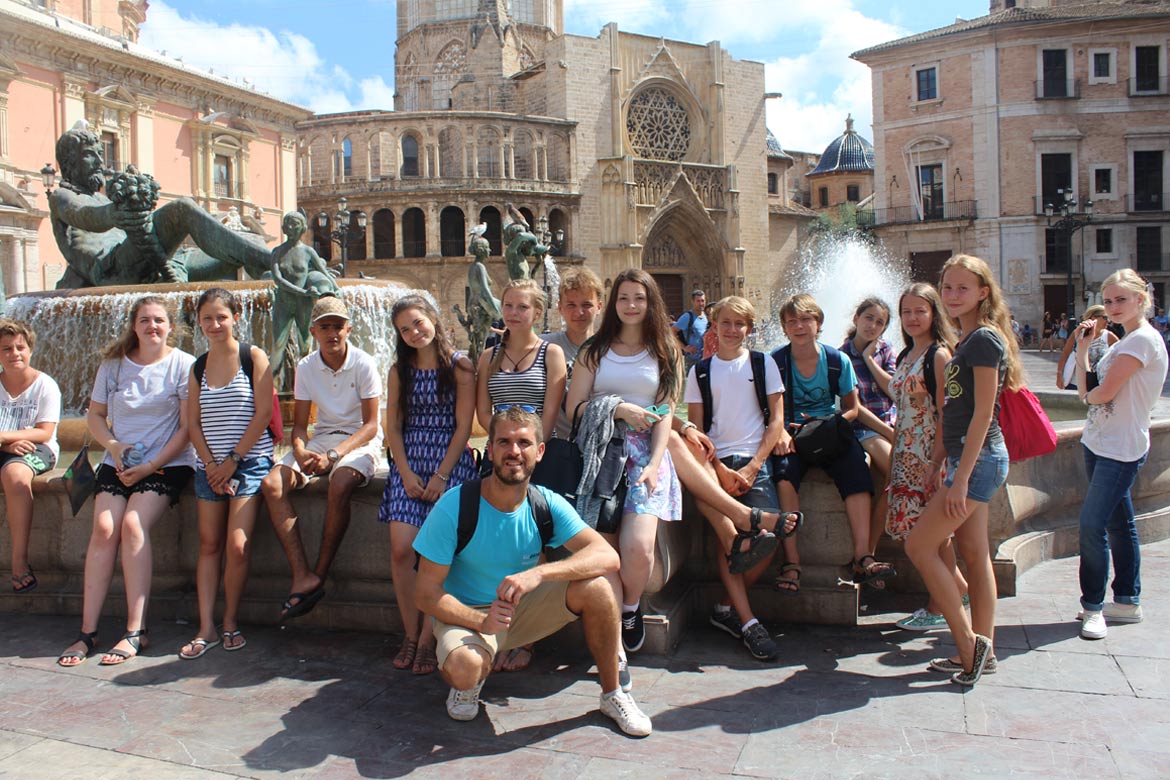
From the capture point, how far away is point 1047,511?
5969 millimetres

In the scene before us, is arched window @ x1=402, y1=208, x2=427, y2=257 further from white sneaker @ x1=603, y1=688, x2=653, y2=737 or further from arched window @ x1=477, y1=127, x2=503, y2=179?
white sneaker @ x1=603, y1=688, x2=653, y2=737

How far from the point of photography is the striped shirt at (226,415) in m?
4.79

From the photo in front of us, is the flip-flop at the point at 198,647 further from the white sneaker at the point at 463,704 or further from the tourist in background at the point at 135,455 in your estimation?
the white sneaker at the point at 463,704

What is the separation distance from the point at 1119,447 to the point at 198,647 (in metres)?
4.36

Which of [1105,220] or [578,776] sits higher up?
[1105,220]

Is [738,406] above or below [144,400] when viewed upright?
below

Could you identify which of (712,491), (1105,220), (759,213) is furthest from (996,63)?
(712,491)

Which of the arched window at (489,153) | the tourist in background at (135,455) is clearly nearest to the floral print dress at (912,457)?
the tourist in background at (135,455)

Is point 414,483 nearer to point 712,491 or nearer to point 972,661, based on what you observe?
point 712,491

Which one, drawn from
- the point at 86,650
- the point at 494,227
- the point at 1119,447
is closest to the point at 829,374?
the point at 1119,447

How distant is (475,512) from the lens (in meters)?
3.74

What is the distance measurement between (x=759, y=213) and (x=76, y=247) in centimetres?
4266

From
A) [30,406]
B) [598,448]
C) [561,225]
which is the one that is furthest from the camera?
[561,225]

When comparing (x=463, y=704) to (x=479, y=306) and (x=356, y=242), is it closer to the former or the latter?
(x=479, y=306)
